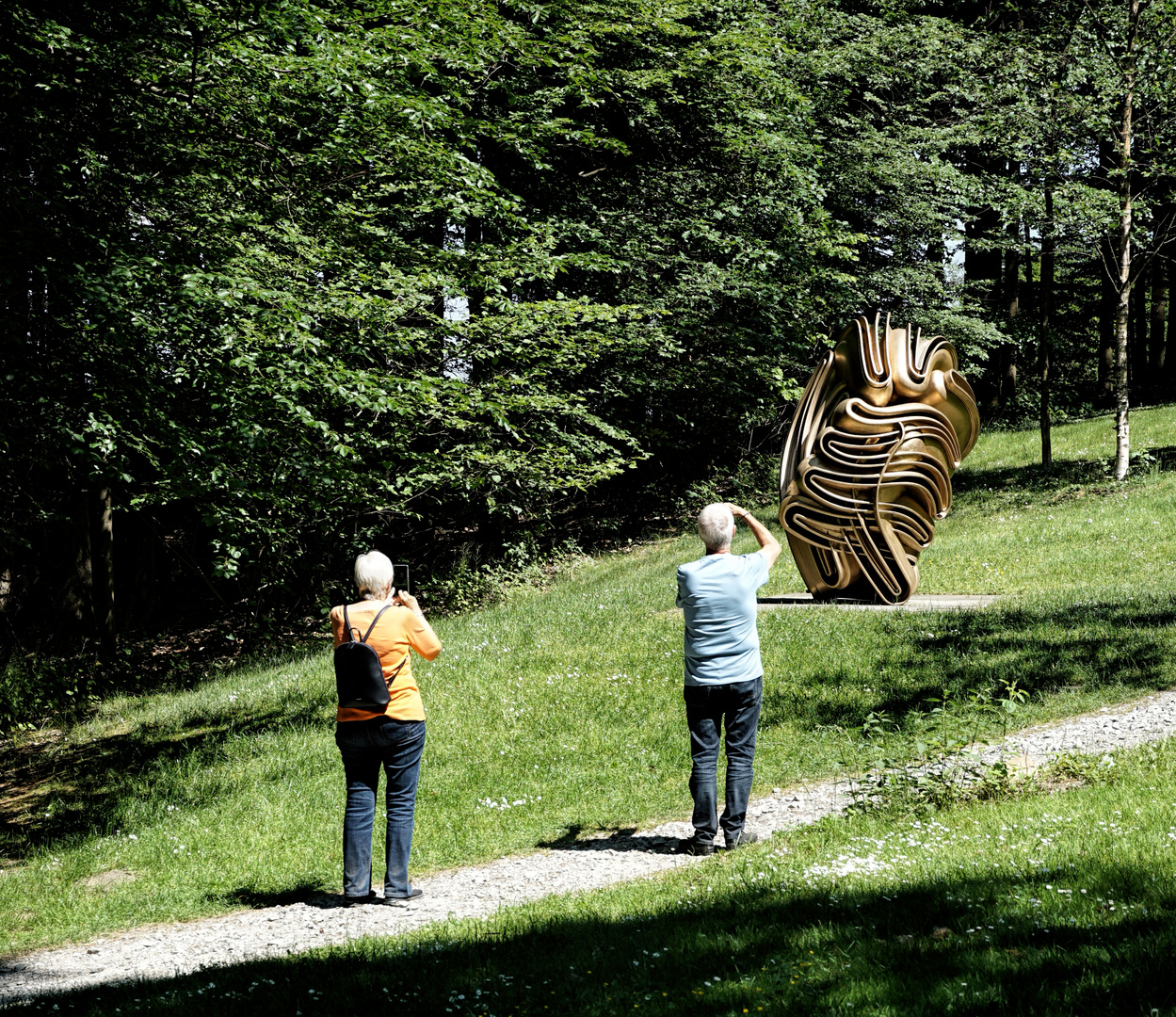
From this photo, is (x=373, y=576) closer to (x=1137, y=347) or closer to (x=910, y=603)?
(x=910, y=603)

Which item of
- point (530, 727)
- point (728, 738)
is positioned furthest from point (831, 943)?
point (530, 727)

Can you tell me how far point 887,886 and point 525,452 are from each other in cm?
1464

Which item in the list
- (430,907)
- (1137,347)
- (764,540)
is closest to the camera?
(430,907)

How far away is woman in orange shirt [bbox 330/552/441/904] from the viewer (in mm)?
6008

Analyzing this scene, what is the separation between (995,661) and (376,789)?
6.39 metres

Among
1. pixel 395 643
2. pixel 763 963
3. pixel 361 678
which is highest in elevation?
pixel 395 643

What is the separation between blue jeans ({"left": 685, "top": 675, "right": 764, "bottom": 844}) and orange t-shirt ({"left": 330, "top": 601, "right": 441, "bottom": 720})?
5.31 feet

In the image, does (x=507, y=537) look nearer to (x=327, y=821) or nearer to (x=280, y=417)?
(x=280, y=417)

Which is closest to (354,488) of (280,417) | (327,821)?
(280,417)

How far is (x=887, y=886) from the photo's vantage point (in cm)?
500

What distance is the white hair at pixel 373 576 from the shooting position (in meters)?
6.06

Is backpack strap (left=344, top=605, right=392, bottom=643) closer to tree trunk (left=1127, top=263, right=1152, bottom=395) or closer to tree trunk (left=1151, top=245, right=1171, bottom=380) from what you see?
tree trunk (left=1127, top=263, right=1152, bottom=395)

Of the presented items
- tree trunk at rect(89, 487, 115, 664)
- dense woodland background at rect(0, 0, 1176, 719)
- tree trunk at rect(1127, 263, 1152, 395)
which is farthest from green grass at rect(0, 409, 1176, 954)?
tree trunk at rect(1127, 263, 1152, 395)

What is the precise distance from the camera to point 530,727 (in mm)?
10031
